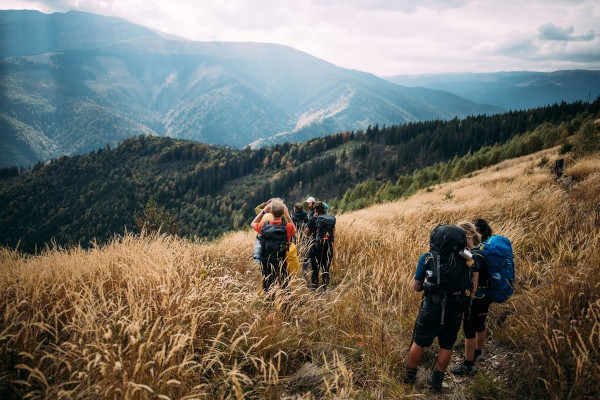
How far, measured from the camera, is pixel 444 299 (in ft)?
9.93

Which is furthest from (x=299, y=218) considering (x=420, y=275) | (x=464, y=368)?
(x=464, y=368)

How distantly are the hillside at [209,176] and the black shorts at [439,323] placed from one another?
8289cm

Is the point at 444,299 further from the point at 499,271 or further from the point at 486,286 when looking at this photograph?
the point at 499,271

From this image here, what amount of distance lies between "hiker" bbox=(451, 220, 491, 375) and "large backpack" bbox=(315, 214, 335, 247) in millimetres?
2328

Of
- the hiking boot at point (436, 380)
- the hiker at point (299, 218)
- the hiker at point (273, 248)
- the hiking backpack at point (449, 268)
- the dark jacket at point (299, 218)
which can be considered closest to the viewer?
the hiking boot at point (436, 380)

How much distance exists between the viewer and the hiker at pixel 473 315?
329 centimetres

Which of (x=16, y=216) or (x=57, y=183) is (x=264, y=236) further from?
(x=57, y=183)

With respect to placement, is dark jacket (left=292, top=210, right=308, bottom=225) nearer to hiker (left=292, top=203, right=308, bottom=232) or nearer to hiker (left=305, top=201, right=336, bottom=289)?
hiker (left=292, top=203, right=308, bottom=232)

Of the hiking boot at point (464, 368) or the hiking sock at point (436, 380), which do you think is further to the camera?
the hiking boot at point (464, 368)

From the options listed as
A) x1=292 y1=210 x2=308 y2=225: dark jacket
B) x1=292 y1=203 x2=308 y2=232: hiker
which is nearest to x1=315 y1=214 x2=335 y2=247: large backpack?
x1=292 y1=203 x2=308 y2=232: hiker

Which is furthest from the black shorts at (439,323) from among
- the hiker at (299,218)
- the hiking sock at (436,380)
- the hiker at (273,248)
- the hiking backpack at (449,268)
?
the hiker at (299,218)

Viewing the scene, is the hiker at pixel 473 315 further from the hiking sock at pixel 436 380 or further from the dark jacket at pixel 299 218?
the dark jacket at pixel 299 218

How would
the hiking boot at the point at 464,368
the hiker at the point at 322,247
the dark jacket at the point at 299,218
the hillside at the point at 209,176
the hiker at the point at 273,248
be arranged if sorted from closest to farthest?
1. the hiking boot at the point at 464,368
2. the hiker at the point at 273,248
3. the hiker at the point at 322,247
4. the dark jacket at the point at 299,218
5. the hillside at the point at 209,176

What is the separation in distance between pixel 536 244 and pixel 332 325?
4.86 metres
